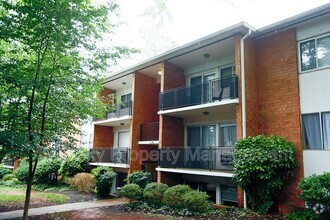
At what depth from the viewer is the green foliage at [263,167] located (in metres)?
9.27

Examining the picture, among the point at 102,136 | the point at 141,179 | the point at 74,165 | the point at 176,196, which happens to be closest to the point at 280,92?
the point at 176,196

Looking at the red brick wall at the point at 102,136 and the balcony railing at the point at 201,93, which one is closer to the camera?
the balcony railing at the point at 201,93

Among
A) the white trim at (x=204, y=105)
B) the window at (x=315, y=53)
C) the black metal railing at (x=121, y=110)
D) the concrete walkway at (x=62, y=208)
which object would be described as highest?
the window at (x=315, y=53)

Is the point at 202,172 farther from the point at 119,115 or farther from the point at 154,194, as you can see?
the point at 119,115

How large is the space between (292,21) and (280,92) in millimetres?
2809

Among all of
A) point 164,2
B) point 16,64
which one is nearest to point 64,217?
point 16,64

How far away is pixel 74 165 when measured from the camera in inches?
720

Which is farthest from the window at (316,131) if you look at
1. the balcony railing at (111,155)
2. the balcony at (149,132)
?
the balcony railing at (111,155)

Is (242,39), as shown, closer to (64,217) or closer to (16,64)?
(16,64)

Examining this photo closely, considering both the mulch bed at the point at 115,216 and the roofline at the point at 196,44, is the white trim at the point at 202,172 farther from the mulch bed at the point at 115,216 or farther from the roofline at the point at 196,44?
the roofline at the point at 196,44

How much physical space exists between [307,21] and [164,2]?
23.1ft

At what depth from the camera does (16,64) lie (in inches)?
317

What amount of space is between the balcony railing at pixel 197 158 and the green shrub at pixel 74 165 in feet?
24.9

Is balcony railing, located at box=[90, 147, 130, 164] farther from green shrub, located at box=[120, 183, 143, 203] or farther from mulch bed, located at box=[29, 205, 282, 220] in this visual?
mulch bed, located at box=[29, 205, 282, 220]
